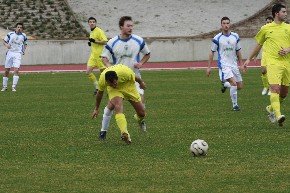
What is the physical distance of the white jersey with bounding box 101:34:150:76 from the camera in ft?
56.0

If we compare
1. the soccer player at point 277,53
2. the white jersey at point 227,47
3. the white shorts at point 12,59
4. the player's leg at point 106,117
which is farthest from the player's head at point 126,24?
the white shorts at point 12,59

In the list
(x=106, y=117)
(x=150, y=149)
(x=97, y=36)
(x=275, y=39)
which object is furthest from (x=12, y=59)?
(x=150, y=149)

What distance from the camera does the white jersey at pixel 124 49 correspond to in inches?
672

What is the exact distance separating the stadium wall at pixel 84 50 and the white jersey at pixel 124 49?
102 feet

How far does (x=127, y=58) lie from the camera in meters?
17.4

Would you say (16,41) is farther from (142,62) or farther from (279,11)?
(279,11)

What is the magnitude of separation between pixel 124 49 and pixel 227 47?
20.7 ft

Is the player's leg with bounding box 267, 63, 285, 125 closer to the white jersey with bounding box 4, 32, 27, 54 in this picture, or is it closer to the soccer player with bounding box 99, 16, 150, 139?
the soccer player with bounding box 99, 16, 150, 139

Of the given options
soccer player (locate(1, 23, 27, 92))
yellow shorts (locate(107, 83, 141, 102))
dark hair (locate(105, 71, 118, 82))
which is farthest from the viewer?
soccer player (locate(1, 23, 27, 92))

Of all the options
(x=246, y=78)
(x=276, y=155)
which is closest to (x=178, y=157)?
(x=276, y=155)

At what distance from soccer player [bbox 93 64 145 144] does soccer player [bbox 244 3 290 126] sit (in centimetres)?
289

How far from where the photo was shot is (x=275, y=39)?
1722 centimetres

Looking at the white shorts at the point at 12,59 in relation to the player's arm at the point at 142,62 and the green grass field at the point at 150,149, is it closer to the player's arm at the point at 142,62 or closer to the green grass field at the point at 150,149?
the green grass field at the point at 150,149

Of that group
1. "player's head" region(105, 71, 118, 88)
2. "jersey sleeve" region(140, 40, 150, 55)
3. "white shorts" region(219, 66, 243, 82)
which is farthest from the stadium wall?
"player's head" region(105, 71, 118, 88)
